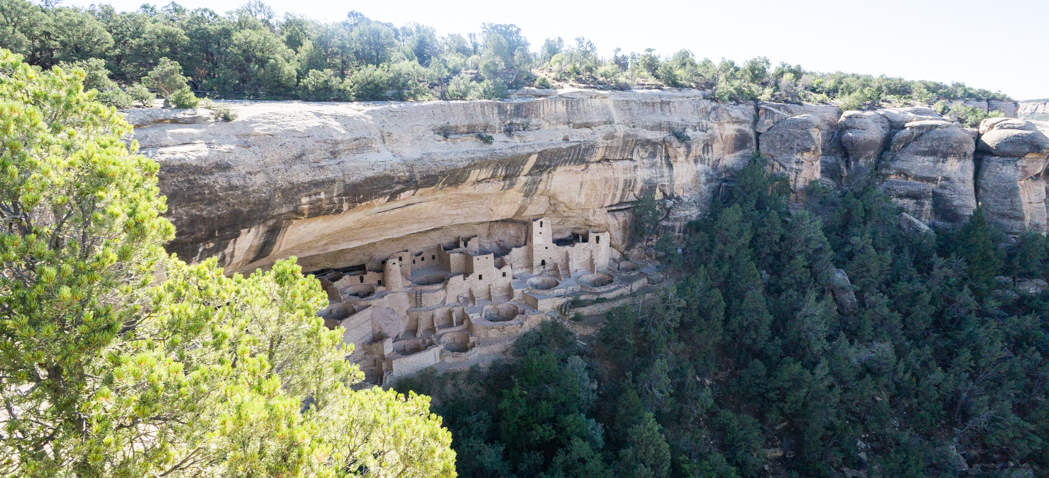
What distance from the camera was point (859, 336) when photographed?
2067cm

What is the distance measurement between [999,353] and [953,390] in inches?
100.0

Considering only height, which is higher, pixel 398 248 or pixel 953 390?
pixel 398 248

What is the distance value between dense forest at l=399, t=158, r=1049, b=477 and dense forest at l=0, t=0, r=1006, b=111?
8.98 metres

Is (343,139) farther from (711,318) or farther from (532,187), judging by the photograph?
(711,318)

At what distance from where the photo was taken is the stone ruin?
15969 mm

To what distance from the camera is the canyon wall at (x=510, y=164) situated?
466 inches

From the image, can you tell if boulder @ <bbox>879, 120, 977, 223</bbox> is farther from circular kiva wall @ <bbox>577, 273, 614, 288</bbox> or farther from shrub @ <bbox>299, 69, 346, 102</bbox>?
shrub @ <bbox>299, 69, 346, 102</bbox>

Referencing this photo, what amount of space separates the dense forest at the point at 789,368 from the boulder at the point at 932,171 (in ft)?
5.31

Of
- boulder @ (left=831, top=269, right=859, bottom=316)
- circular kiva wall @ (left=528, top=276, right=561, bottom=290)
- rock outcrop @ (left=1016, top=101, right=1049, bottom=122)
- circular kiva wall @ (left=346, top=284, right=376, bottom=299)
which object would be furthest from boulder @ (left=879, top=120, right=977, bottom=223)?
rock outcrop @ (left=1016, top=101, right=1049, bottom=122)

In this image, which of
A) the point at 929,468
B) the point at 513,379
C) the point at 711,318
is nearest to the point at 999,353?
the point at 929,468

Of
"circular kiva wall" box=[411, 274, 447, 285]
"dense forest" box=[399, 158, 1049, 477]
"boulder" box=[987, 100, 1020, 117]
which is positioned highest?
"boulder" box=[987, 100, 1020, 117]

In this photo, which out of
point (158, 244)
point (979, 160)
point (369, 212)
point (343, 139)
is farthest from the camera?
point (979, 160)

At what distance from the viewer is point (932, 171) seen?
83.3ft

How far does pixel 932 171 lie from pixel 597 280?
18801 mm
